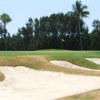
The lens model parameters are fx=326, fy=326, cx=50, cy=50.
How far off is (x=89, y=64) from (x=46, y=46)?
56.3 metres

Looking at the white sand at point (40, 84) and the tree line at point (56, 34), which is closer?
the white sand at point (40, 84)

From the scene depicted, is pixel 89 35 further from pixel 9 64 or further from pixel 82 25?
pixel 9 64

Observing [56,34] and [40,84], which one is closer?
[40,84]

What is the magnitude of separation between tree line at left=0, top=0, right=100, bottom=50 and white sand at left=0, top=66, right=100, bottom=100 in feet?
183

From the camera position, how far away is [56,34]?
301 feet

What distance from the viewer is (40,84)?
20375 mm

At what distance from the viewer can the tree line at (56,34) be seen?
82875mm

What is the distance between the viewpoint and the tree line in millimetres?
82875

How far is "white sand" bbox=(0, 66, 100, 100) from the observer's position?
52.5ft

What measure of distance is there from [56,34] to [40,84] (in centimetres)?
7178

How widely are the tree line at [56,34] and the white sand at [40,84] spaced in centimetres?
5578

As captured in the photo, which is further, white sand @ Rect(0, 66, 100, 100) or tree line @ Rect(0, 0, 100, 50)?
tree line @ Rect(0, 0, 100, 50)

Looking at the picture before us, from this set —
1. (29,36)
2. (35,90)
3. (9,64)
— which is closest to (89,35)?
(29,36)

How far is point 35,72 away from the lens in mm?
24938
